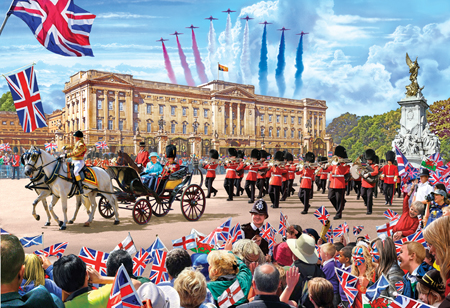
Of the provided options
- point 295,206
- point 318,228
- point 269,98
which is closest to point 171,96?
point 269,98

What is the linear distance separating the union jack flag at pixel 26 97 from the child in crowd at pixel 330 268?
5160 mm

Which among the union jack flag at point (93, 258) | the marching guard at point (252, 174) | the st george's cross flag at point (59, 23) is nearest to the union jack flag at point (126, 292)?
the union jack flag at point (93, 258)

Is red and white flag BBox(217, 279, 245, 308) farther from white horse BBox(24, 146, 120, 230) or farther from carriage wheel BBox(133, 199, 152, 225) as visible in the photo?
white horse BBox(24, 146, 120, 230)

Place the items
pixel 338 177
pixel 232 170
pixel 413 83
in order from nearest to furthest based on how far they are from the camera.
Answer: pixel 338 177 → pixel 232 170 → pixel 413 83

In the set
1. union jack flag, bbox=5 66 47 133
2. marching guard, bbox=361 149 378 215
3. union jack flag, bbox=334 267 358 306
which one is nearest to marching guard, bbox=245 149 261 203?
marching guard, bbox=361 149 378 215

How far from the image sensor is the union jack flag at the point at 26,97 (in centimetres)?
612

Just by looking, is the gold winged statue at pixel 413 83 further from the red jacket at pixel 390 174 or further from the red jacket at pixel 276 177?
the red jacket at pixel 276 177

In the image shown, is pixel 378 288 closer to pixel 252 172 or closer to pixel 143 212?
pixel 143 212

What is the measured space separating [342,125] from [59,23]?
109 meters

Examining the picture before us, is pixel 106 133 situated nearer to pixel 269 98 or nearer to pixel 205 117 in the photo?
pixel 205 117

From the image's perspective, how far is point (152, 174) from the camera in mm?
9344

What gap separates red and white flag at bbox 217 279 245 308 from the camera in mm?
2679

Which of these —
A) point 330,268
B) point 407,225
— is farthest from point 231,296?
point 407,225

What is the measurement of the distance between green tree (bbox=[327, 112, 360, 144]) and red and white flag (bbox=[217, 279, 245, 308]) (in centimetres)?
10653
